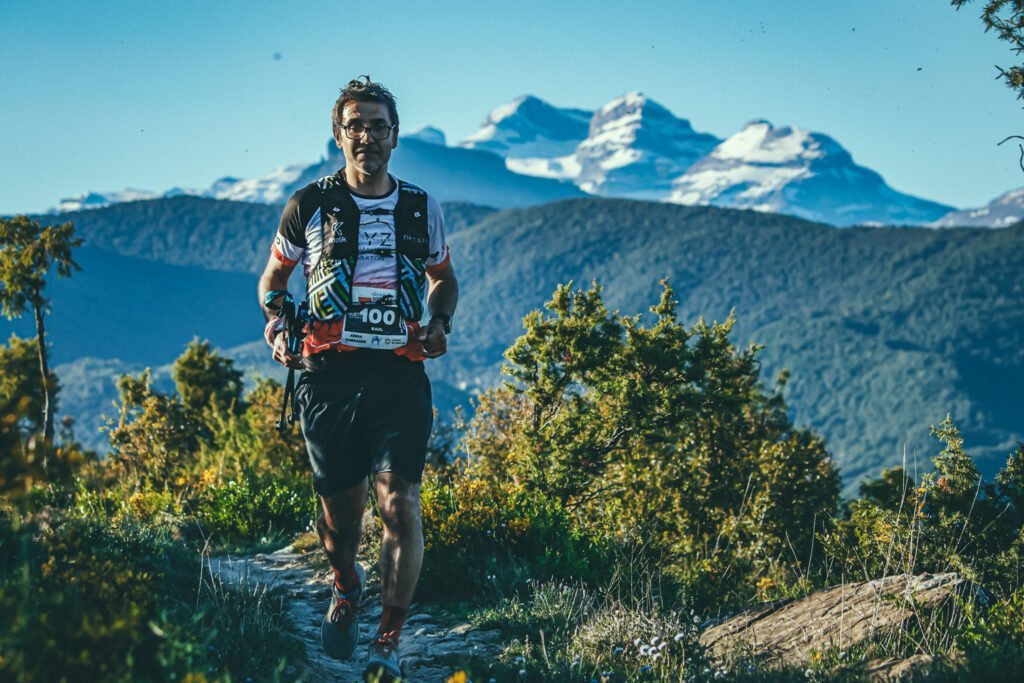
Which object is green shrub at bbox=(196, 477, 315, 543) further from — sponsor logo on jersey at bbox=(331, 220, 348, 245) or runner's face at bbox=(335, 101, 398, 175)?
runner's face at bbox=(335, 101, 398, 175)

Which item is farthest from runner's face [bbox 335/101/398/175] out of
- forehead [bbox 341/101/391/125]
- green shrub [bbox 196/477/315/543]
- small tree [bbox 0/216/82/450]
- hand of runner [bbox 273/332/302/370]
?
small tree [bbox 0/216/82/450]

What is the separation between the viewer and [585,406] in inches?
391

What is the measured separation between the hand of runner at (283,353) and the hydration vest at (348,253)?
176mm

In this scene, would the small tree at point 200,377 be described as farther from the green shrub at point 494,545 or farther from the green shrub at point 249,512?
the green shrub at point 494,545

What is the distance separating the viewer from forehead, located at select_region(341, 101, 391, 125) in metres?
4.78

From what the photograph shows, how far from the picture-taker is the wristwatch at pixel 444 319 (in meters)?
4.90

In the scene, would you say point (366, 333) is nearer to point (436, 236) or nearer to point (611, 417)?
point (436, 236)

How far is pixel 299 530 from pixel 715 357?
5078 mm

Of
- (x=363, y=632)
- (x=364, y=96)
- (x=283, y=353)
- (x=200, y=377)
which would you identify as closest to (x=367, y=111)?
(x=364, y=96)

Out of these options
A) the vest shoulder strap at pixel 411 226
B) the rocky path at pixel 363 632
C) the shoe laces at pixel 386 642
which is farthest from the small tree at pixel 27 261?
the shoe laces at pixel 386 642

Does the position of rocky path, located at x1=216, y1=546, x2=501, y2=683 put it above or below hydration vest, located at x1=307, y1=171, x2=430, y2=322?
below

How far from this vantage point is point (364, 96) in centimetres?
482

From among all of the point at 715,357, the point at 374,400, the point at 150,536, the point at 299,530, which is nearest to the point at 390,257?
the point at 374,400

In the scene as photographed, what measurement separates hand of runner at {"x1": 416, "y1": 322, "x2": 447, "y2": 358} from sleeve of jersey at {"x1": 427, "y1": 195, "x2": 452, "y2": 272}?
0.35m
